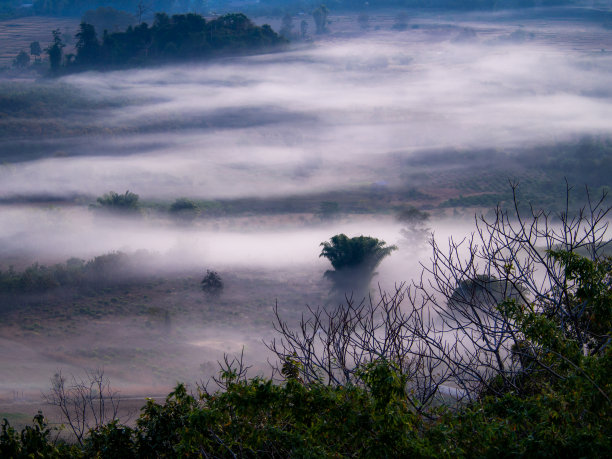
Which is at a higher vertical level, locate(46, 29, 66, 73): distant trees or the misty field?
locate(46, 29, 66, 73): distant trees

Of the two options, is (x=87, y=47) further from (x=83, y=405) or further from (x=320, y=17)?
(x=83, y=405)

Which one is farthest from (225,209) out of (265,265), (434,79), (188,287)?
(434,79)

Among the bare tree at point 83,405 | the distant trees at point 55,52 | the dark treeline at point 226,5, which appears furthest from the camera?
the dark treeline at point 226,5

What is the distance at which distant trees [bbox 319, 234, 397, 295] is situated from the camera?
33.3 metres

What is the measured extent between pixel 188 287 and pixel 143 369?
1081 centimetres

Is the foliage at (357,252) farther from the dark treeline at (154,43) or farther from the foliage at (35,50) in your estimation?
the foliage at (35,50)

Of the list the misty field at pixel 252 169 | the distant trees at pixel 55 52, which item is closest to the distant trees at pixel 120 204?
the misty field at pixel 252 169

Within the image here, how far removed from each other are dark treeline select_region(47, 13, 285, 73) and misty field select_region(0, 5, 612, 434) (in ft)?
13.1

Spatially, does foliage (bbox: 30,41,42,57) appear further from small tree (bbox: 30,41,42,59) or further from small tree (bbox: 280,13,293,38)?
small tree (bbox: 280,13,293,38)

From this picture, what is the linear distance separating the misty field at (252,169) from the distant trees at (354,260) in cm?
86

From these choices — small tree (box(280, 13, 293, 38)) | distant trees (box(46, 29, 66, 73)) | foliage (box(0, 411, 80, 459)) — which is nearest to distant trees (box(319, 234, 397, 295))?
foliage (box(0, 411, 80, 459))

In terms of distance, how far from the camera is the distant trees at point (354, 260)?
33.3 metres

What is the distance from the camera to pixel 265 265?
4012 cm

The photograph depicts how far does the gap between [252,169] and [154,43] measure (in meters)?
26.3
